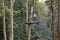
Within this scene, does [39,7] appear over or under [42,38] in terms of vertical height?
over

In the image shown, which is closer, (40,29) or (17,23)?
(17,23)

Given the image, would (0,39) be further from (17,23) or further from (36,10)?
(36,10)

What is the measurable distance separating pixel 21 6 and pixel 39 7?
1993 millimetres

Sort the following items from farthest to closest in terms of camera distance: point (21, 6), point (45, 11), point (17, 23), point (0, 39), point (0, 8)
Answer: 1. point (45, 11)
2. point (21, 6)
3. point (17, 23)
4. point (0, 39)
5. point (0, 8)

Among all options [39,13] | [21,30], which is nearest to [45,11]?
[39,13]

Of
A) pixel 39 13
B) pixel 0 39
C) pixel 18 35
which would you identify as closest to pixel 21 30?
pixel 18 35

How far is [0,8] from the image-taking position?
Answer: 10.3m

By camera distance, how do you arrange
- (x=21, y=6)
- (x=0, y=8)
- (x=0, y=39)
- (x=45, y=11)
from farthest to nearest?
(x=45, y=11), (x=21, y=6), (x=0, y=39), (x=0, y=8)

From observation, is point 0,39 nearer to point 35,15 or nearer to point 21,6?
point 21,6

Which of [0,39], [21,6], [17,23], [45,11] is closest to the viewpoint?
[0,39]

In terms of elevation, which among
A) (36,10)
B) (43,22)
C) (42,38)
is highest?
(36,10)

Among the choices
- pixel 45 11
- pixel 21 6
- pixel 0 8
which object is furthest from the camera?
pixel 45 11

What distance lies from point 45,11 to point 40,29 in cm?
229

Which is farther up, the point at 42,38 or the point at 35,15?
the point at 35,15
